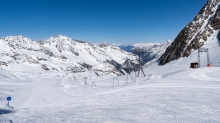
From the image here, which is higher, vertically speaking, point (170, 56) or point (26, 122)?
point (170, 56)

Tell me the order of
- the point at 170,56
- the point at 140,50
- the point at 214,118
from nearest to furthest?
the point at 214,118 < the point at 140,50 < the point at 170,56

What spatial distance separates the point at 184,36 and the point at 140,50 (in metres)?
72.2

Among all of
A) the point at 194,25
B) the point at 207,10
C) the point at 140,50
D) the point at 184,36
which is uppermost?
the point at 207,10

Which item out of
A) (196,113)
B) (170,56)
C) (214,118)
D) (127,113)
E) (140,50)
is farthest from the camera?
(170,56)

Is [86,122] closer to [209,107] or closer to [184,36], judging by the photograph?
[209,107]

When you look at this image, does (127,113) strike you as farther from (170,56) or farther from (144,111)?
(170,56)

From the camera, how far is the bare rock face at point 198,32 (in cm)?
9832

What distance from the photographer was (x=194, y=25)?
11381 centimetres

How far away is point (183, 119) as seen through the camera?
10820mm

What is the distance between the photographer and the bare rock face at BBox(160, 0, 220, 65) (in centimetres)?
9832

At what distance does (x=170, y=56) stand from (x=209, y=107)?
10145 centimetres

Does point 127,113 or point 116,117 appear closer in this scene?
point 116,117

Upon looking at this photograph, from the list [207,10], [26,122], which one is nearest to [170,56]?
[207,10]

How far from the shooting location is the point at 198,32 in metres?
107
